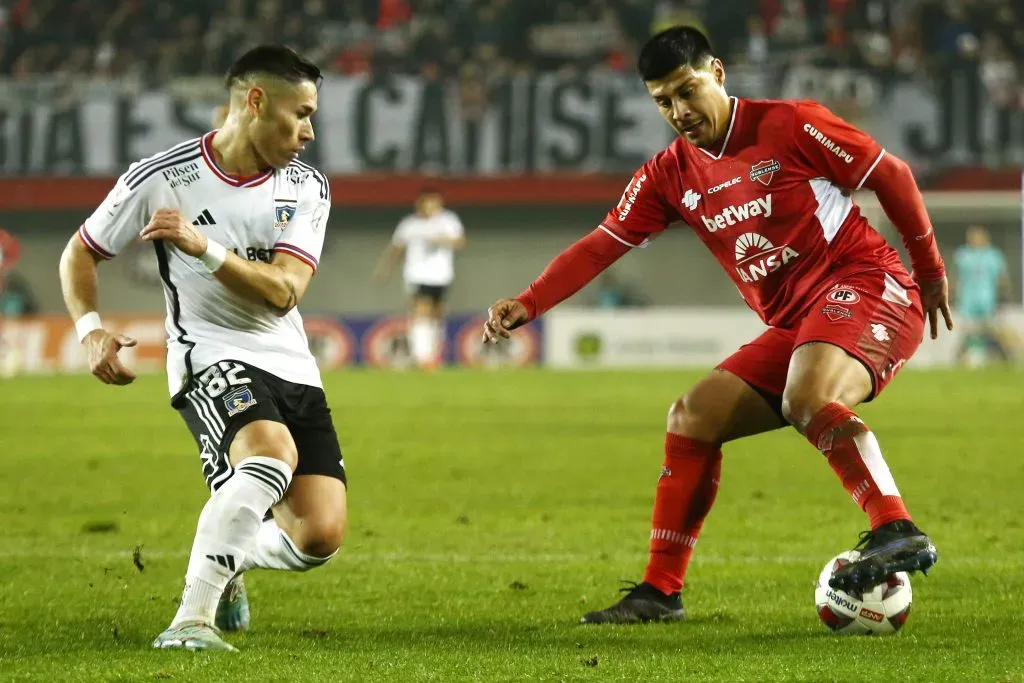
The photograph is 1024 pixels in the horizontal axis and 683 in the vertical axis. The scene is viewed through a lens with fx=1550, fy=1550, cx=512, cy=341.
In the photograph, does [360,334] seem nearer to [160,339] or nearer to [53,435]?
[160,339]

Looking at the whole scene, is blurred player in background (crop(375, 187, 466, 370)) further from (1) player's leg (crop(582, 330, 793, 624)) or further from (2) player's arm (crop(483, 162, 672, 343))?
(1) player's leg (crop(582, 330, 793, 624))

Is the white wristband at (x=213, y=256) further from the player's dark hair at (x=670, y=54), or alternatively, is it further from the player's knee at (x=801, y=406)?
the player's knee at (x=801, y=406)

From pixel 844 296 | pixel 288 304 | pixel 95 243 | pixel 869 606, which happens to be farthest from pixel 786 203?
pixel 95 243

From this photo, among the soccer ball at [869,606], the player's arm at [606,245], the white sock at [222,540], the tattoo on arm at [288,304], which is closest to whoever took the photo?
the white sock at [222,540]

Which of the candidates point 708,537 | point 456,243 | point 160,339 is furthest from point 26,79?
point 708,537

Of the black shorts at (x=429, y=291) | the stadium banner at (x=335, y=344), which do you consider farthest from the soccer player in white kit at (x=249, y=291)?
the stadium banner at (x=335, y=344)

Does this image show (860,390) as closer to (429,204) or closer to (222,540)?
(222,540)

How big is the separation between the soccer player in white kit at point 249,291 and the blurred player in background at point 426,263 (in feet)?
54.1

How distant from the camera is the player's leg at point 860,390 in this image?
175 inches

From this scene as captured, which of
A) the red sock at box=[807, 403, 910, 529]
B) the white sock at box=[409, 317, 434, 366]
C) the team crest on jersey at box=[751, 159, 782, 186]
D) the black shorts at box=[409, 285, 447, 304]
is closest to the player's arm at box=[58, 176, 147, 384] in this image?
the team crest on jersey at box=[751, 159, 782, 186]

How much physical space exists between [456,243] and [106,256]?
16693mm

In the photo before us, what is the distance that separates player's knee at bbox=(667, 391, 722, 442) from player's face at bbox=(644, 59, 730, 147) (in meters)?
0.87

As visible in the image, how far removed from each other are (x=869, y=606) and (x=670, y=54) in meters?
1.84

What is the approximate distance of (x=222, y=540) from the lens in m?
4.43
